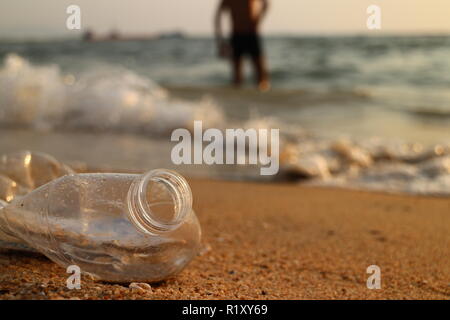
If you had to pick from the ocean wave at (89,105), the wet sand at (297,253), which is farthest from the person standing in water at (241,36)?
the wet sand at (297,253)

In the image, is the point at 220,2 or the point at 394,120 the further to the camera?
the point at 220,2

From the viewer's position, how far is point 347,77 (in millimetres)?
12359

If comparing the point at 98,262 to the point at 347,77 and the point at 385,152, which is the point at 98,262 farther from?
the point at 347,77

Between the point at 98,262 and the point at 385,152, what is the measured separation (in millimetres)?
3632

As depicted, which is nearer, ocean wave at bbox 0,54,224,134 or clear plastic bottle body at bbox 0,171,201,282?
clear plastic bottle body at bbox 0,171,201,282

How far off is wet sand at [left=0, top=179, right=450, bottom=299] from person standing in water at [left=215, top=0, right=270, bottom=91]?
465 cm

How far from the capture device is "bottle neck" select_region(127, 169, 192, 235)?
1480 millimetres

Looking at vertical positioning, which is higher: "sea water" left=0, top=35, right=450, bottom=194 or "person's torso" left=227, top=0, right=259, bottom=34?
"person's torso" left=227, top=0, right=259, bottom=34
